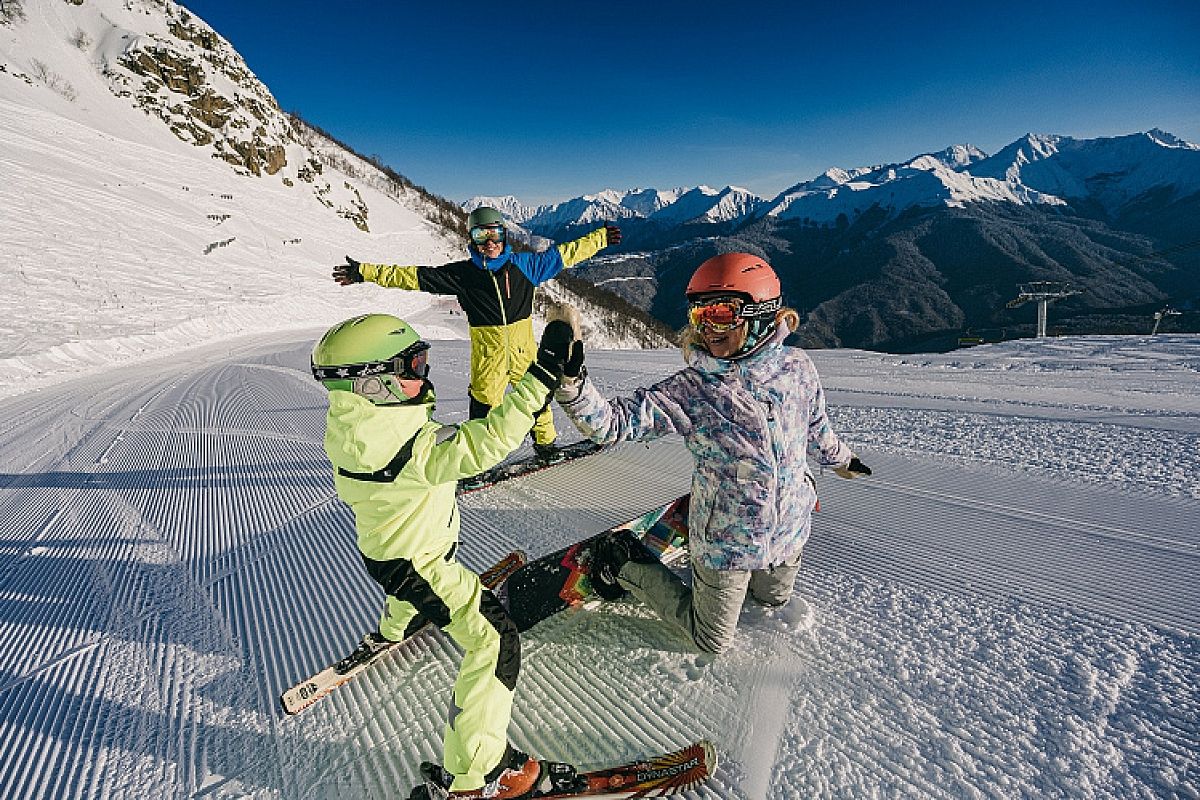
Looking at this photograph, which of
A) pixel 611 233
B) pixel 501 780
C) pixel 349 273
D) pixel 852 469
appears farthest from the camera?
pixel 611 233

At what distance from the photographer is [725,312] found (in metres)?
2.14

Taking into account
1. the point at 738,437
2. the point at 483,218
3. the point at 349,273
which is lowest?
the point at 738,437

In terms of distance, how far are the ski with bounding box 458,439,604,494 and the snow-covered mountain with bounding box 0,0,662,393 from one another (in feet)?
34.3

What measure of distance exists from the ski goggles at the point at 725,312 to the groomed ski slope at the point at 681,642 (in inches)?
52.9

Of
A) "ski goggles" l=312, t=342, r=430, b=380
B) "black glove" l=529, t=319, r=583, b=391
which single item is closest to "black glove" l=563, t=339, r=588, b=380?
"black glove" l=529, t=319, r=583, b=391

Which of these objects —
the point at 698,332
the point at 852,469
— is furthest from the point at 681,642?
the point at 698,332

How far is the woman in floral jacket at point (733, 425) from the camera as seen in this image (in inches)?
85.7

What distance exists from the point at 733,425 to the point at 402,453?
1237 mm

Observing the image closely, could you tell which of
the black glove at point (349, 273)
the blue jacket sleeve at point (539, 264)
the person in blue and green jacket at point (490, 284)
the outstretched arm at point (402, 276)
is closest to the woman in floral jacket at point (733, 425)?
the person in blue and green jacket at point (490, 284)

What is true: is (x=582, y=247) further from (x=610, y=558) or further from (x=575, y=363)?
(x=575, y=363)

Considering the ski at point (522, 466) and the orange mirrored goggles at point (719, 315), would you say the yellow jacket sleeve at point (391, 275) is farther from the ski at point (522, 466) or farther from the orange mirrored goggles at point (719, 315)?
the orange mirrored goggles at point (719, 315)

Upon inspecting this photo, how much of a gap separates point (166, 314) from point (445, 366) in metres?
11.6

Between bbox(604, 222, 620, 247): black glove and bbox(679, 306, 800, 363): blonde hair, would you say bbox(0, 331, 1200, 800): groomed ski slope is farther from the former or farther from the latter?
bbox(604, 222, 620, 247): black glove

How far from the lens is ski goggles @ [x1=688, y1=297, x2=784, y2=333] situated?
84.2 inches
